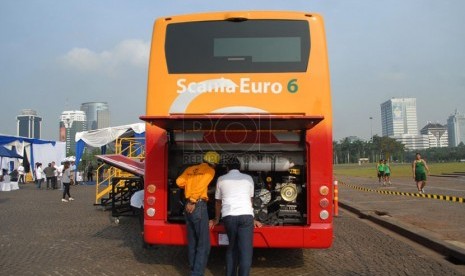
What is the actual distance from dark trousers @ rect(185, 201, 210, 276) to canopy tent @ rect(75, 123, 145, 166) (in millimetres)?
13250

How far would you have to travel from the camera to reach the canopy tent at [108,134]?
1942 centimetres

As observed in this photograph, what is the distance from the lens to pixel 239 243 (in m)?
5.61

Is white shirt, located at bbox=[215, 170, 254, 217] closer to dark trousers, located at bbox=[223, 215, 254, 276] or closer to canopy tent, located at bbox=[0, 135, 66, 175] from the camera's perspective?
dark trousers, located at bbox=[223, 215, 254, 276]

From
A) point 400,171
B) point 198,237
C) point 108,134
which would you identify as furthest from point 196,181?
point 400,171

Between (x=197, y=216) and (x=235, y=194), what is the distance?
25.3 inches

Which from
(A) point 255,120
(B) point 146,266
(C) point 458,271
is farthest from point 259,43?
(C) point 458,271

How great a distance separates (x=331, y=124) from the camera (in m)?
6.55

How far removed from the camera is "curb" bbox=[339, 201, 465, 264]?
7367mm

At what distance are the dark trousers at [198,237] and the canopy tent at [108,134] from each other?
1325cm

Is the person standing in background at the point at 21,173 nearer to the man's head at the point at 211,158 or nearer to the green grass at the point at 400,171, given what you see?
the man's head at the point at 211,158

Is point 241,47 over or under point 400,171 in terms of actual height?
over

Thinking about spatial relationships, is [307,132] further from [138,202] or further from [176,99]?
[138,202]

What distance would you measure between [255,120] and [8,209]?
1297cm

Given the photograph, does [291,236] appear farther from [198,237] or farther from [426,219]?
[426,219]
